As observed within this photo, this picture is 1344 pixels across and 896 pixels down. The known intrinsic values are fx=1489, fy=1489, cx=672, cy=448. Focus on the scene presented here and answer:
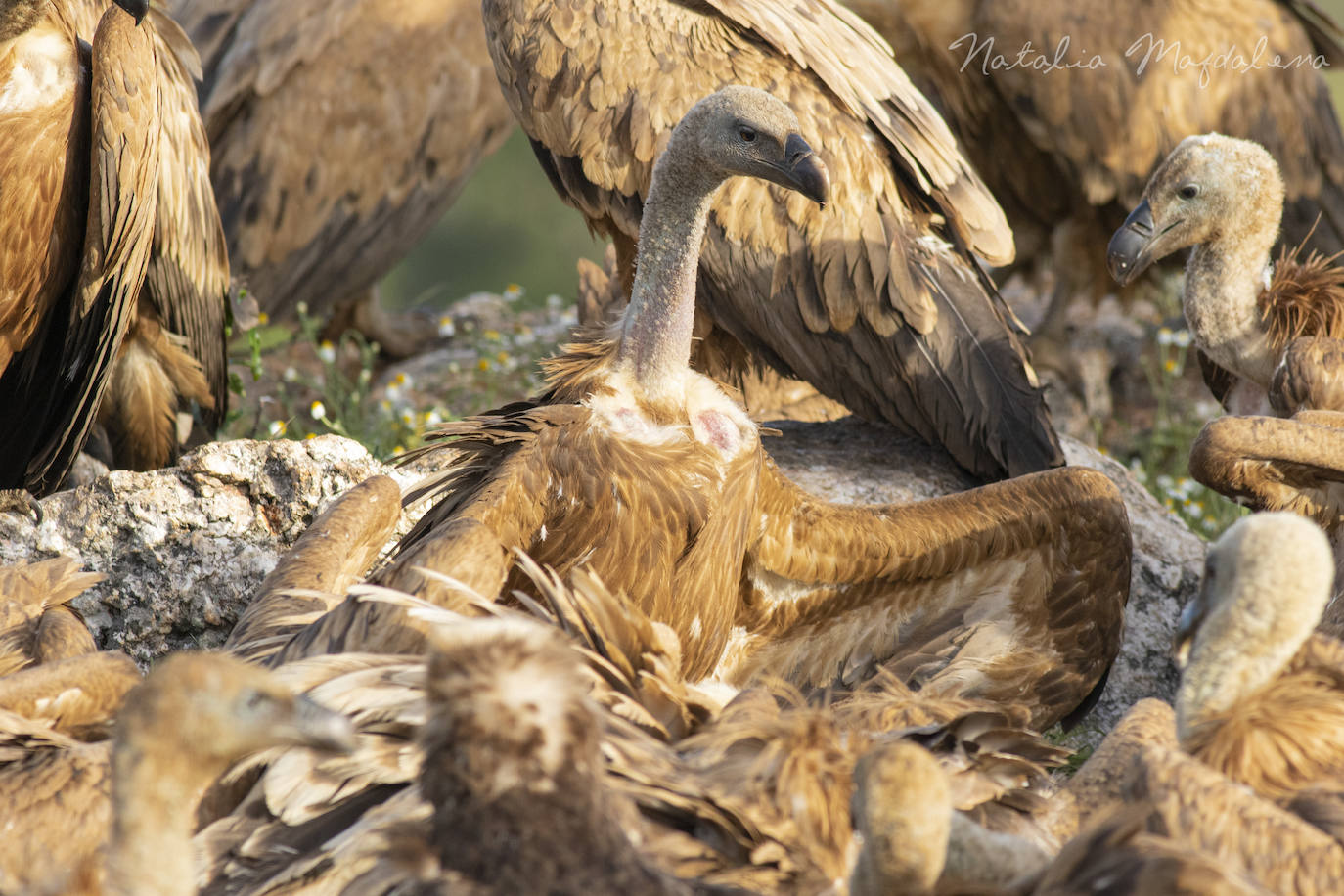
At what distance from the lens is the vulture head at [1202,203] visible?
373 centimetres

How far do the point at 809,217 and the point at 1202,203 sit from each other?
1.00m

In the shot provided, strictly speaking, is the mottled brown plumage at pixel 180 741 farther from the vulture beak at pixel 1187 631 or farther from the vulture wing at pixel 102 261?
the vulture wing at pixel 102 261

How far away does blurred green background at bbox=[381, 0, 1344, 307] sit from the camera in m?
15.9

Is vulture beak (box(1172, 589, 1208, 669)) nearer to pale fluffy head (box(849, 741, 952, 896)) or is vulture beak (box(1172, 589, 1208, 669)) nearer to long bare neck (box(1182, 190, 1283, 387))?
pale fluffy head (box(849, 741, 952, 896))

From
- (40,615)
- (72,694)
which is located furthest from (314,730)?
(40,615)

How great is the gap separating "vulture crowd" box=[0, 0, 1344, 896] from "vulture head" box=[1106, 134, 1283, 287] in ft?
0.04

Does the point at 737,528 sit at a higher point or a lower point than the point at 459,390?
higher

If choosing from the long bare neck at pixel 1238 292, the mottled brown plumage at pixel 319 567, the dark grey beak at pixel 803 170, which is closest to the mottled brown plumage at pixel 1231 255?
the long bare neck at pixel 1238 292

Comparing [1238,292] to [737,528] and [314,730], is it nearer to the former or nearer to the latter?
[737,528]

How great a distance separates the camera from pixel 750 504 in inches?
115

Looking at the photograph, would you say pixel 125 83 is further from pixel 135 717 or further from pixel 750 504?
pixel 135 717

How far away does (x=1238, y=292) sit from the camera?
146 inches

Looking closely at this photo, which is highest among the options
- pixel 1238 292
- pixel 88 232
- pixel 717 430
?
pixel 88 232

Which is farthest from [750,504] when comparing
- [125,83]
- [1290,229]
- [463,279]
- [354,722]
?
[463,279]
